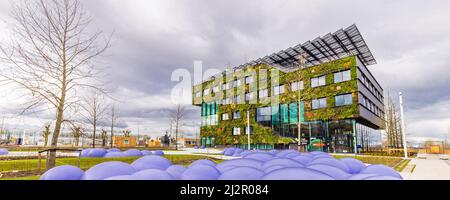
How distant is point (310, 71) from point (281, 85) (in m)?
5.46

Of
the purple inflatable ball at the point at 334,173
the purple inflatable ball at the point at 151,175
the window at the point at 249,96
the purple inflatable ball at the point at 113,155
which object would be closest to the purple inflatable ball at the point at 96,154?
the purple inflatable ball at the point at 113,155

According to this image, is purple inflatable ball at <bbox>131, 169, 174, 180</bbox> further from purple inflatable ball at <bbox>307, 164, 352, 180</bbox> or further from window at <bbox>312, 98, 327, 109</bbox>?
window at <bbox>312, 98, 327, 109</bbox>

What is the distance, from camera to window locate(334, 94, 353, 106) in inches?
1431

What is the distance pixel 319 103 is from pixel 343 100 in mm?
3555

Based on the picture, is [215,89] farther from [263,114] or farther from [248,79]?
[263,114]

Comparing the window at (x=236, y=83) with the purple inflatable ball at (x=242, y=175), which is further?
the window at (x=236, y=83)

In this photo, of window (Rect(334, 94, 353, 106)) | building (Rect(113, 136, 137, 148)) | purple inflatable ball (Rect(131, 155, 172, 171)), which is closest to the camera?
purple inflatable ball (Rect(131, 155, 172, 171))

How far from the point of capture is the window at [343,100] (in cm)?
3634

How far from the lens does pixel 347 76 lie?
1455 inches

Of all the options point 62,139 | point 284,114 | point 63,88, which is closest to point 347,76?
point 284,114

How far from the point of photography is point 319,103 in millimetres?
39594

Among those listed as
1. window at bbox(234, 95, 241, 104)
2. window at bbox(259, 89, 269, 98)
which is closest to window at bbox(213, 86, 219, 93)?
window at bbox(234, 95, 241, 104)

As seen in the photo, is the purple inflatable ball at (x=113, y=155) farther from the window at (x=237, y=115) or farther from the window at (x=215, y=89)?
the window at (x=215, y=89)
